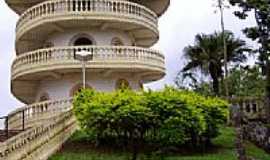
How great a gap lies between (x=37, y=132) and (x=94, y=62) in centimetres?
1109

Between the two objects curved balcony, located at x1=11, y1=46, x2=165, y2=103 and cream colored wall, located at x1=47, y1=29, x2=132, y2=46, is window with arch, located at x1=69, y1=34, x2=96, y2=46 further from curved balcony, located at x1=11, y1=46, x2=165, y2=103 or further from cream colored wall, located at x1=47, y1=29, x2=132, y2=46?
curved balcony, located at x1=11, y1=46, x2=165, y2=103

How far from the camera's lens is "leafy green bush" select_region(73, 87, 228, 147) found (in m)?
17.4

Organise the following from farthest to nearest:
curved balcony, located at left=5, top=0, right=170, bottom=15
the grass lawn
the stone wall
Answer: curved balcony, located at left=5, top=0, right=170, bottom=15 < the stone wall < the grass lawn

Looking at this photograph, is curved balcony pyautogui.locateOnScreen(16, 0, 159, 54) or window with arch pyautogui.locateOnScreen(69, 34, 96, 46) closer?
curved balcony pyautogui.locateOnScreen(16, 0, 159, 54)

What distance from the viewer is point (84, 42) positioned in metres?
31.0

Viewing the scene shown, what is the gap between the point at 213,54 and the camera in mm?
36094

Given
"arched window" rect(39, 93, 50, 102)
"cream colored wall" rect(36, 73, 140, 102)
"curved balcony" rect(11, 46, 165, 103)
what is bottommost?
"arched window" rect(39, 93, 50, 102)

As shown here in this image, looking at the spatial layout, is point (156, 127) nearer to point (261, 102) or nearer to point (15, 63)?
point (261, 102)

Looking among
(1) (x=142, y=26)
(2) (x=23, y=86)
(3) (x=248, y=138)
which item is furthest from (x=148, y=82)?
(3) (x=248, y=138)

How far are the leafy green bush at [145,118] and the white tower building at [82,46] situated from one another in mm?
9345

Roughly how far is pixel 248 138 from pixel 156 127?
6.69m

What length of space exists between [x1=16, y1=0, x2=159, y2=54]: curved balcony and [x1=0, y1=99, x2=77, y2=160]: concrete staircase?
194 inches

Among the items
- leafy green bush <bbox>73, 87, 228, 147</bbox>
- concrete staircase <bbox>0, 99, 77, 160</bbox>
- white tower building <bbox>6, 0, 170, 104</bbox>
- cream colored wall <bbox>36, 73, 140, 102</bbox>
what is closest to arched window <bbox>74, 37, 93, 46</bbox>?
white tower building <bbox>6, 0, 170, 104</bbox>

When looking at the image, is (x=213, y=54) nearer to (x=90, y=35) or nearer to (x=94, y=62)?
(x=90, y=35)
